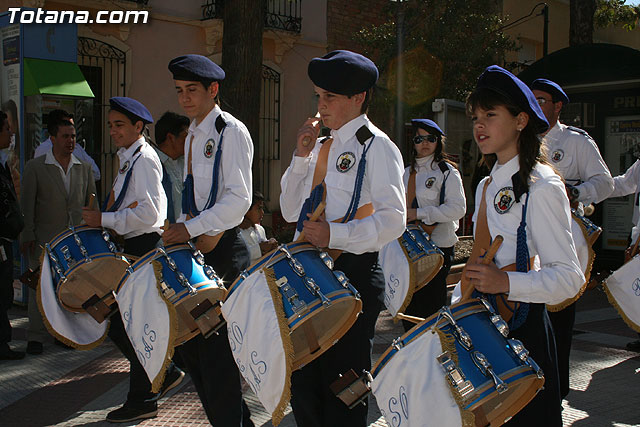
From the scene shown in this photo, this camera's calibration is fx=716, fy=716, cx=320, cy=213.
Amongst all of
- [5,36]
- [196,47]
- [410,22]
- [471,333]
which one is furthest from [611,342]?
[196,47]

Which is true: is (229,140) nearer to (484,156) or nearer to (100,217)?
(100,217)

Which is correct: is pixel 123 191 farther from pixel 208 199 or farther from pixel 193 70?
pixel 193 70

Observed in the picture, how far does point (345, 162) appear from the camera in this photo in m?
3.23

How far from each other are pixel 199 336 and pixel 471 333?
5.39 feet

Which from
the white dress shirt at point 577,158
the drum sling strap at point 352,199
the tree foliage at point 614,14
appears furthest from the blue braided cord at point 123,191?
the tree foliage at point 614,14

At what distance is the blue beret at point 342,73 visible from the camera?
316cm

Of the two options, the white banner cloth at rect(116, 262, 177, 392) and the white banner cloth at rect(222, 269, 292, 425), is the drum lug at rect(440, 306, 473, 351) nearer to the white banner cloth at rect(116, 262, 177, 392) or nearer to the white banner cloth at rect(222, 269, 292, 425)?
the white banner cloth at rect(222, 269, 292, 425)

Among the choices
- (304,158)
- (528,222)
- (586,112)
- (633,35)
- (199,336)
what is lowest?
(199,336)

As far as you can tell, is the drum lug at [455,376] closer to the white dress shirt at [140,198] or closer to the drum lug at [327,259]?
the drum lug at [327,259]

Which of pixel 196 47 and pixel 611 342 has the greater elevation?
pixel 196 47

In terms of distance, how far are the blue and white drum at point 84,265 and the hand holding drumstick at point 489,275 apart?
2.38 metres

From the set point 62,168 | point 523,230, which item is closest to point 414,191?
point 62,168

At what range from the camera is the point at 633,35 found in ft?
86.2

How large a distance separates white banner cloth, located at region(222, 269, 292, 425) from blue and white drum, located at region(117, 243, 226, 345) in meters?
0.52
